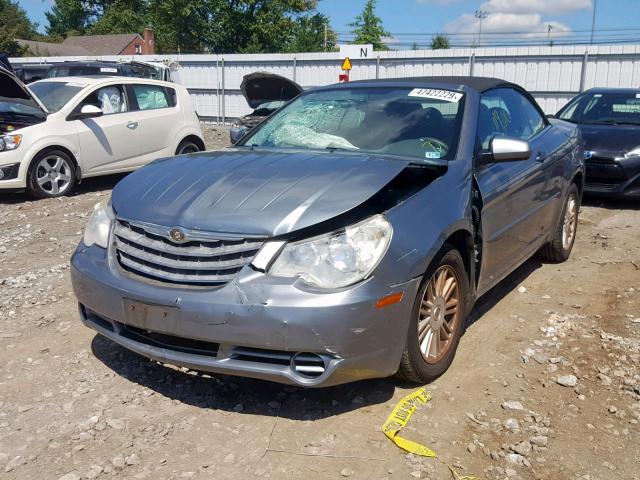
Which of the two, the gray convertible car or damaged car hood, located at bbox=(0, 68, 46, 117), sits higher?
damaged car hood, located at bbox=(0, 68, 46, 117)

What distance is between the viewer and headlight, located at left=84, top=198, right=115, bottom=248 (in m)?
3.42

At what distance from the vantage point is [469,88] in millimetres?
4289

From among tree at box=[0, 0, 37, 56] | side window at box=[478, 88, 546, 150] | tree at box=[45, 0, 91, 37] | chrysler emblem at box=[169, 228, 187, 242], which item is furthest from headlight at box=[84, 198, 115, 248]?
tree at box=[45, 0, 91, 37]

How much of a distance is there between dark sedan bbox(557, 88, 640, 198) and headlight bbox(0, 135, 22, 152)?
690 centimetres

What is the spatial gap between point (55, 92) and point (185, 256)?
733cm

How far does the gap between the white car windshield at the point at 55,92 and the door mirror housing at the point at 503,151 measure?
6812 millimetres

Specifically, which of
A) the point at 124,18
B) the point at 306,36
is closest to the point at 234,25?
the point at 306,36

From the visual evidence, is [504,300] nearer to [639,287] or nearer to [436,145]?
[639,287]

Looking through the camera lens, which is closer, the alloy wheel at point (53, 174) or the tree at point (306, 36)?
the alloy wheel at point (53, 174)

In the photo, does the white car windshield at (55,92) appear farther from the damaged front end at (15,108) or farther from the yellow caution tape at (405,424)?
the yellow caution tape at (405,424)

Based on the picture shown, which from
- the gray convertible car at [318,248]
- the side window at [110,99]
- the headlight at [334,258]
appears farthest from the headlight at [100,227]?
the side window at [110,99]

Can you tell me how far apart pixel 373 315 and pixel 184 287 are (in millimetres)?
861

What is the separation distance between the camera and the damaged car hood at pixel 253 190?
2.96 metres

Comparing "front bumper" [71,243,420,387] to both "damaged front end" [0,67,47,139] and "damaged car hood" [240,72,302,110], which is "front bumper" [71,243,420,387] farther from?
"damaged car hood" [240,72,302,110]
